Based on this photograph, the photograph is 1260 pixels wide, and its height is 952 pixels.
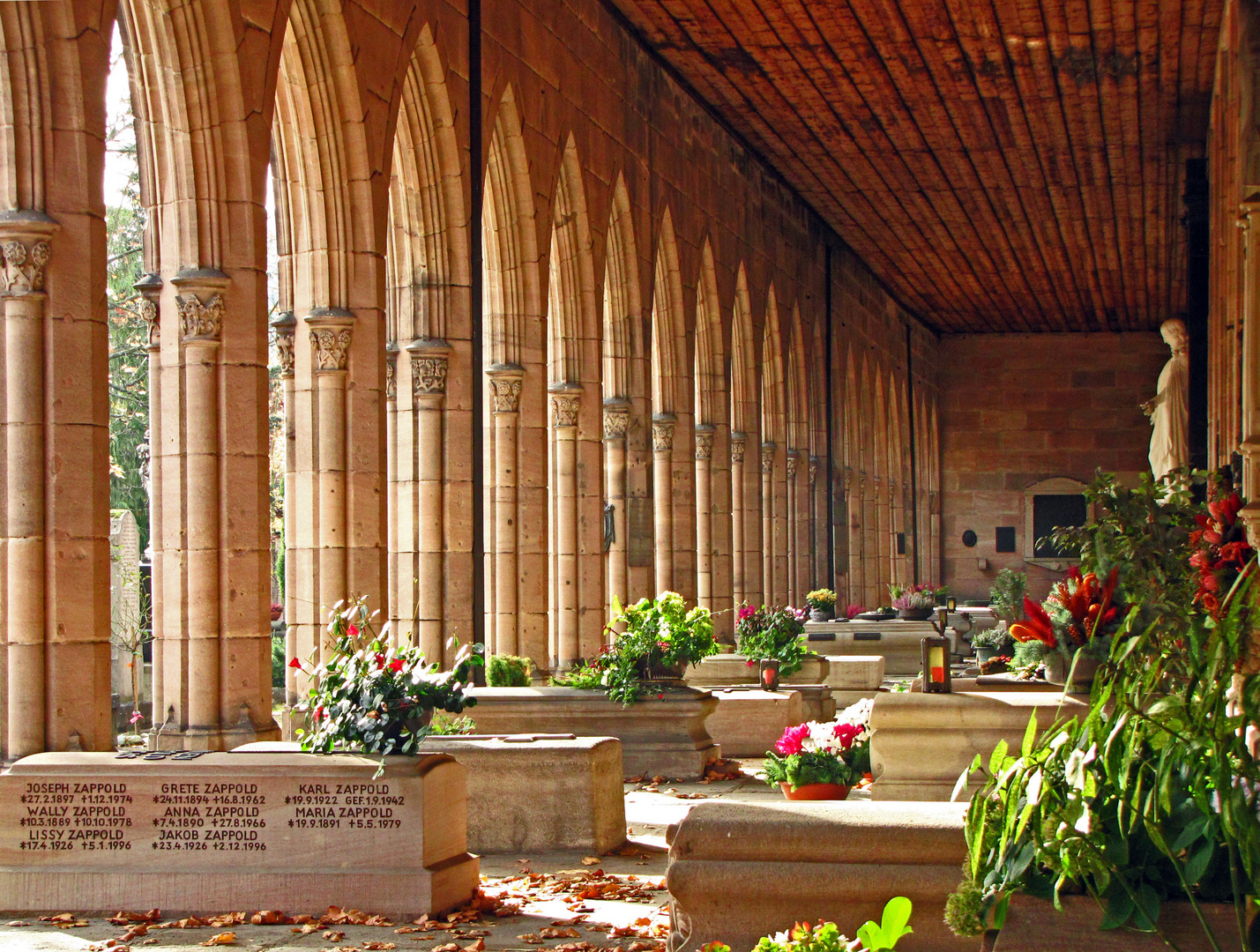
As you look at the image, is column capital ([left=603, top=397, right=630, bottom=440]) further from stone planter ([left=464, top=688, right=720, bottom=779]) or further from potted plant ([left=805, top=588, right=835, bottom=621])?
stone planter ([left=464, top=688, right=720, bottom=779])

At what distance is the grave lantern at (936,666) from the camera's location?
866cm

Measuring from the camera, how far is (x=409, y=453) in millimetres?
13758

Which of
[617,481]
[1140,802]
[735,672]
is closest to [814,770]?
[1140,802]

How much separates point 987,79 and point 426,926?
1484 cm

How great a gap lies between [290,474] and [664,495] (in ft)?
29.3

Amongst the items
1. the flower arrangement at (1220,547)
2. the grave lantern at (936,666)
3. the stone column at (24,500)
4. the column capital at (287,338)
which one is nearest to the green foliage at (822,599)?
the column capital at (287,338)

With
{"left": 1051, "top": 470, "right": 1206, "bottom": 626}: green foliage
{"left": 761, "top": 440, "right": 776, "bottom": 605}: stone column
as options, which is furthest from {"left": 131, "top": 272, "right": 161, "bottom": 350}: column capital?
{"left": 761, "top": 440, "right": 776, "bottom": 605}: stone column

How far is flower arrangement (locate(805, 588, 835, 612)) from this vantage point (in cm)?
2378

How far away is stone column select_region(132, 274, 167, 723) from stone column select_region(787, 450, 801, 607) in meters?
17.6

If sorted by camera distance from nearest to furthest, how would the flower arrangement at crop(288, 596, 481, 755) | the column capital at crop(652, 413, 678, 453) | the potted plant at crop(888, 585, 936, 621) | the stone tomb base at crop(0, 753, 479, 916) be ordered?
the stone tomb base at crop(0, 753, 479, 916) < the flower arrangement at crop(288, 596, 481, 755) < the column capital at crop(652, 413, 678, 453) < the potted plant at crop(888, 585, 936, 621)

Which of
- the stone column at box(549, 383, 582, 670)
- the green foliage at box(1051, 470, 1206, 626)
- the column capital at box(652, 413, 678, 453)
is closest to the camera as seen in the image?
the green foliage at box(1051, 470, 1206, 626)

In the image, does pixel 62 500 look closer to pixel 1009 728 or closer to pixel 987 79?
pixel 1009 728

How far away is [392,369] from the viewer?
1370 centimetres

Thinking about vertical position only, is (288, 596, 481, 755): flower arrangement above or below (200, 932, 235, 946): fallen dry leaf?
above
